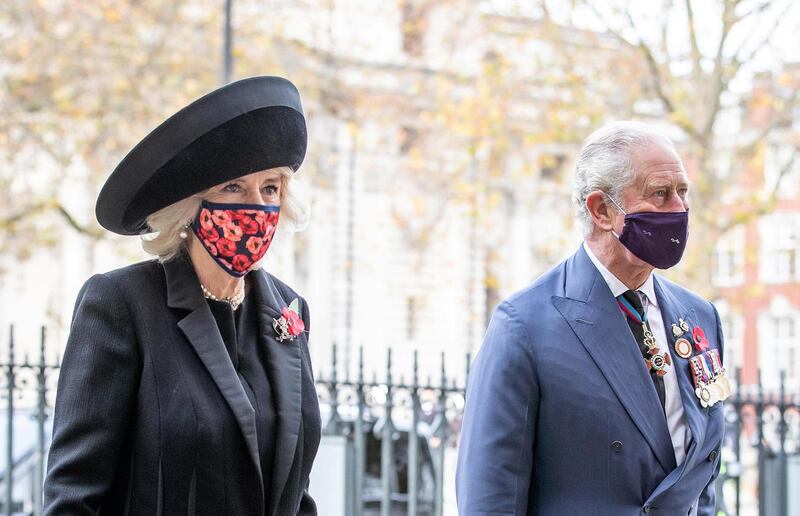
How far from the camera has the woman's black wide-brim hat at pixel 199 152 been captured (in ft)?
9.15

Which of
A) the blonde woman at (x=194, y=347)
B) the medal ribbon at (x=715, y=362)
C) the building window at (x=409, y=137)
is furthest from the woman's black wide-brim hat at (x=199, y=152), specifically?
the building window at (x=409, y=137)

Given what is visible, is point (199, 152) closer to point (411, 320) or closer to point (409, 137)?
point (409, 137)

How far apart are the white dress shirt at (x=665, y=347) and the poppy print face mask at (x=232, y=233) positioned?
3.54ft

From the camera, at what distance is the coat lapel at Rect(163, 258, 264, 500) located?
278 cm

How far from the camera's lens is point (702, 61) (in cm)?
1600

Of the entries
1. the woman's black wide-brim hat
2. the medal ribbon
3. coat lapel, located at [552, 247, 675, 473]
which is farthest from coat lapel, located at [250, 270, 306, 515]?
the medal ribbon

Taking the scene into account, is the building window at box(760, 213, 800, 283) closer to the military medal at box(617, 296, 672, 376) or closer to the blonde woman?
the military medal at box(617, 296, 672, 376)

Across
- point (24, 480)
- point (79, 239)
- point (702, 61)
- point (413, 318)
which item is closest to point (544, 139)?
point (702, 61)

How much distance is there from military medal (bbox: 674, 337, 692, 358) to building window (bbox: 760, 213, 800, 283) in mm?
38352

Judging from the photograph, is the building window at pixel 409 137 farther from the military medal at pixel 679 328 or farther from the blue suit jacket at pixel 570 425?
the blue suit jacket at pixel 570 425

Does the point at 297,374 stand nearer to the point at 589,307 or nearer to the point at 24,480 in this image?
the point at 589,307

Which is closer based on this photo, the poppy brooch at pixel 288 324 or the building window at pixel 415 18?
the poppy brooch at pixel 288 324

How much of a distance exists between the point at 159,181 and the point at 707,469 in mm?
1758

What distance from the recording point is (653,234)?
328cm
